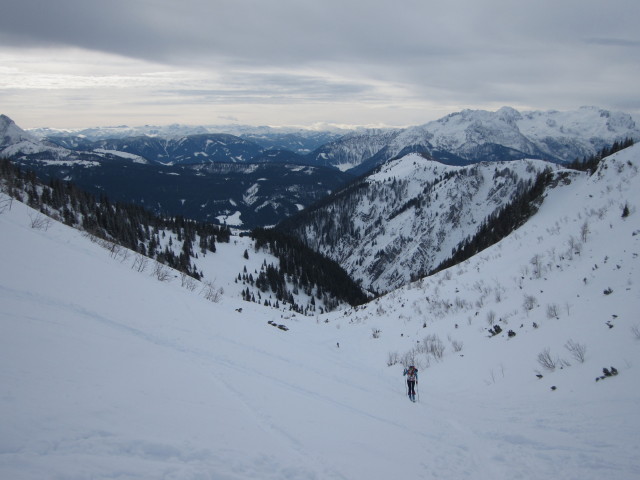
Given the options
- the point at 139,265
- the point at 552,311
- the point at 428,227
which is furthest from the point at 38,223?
the point at 428,227

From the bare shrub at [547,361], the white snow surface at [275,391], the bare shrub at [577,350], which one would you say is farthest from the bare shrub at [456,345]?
the bare shrub at [577,350]

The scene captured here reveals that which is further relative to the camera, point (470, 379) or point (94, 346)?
point (470, 379)

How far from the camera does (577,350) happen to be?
8953mm

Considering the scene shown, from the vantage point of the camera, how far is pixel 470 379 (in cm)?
1092

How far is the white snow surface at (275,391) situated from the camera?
3.86 metres

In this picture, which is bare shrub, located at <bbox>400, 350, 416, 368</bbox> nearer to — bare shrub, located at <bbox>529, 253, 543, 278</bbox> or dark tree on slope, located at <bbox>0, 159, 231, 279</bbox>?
bare shrub, located at <bbox>529, 253, 543, 278</bbox>

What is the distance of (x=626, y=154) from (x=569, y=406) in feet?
104

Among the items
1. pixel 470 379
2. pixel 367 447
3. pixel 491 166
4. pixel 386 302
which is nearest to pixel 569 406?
pixel 470 379

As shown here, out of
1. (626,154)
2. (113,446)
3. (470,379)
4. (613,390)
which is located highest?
(626,154)

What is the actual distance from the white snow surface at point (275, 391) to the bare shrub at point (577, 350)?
16 cm

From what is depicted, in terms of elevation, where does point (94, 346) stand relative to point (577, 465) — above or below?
above

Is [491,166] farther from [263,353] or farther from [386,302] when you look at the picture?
[263,353]

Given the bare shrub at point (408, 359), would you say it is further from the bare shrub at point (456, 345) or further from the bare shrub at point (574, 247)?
the bare shrub at point (574, 247)

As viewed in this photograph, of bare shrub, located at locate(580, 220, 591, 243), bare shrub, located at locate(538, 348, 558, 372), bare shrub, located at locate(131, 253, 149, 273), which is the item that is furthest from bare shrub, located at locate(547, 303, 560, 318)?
bare shrub, located at locate(131, 253, 149, 273)
